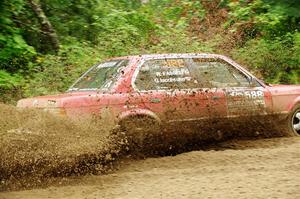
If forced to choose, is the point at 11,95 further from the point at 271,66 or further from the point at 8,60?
the point at 271,66

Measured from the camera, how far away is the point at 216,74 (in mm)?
7590

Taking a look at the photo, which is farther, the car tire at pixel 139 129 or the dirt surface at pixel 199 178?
the car tire at pixel 139 129

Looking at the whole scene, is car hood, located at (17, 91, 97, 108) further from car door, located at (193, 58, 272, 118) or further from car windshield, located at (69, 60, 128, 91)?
car door, located at (193, 58, 272, 118)

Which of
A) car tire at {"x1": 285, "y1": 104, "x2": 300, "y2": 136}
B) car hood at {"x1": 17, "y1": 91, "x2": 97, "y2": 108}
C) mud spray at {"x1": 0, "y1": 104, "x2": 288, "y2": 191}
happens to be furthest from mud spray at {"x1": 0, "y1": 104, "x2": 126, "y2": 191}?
car tire at {"x1": 285, "y1": 104, "x2": 300, "y2": 136}

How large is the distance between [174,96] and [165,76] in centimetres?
36

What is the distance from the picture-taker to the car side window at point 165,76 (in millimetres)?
7047

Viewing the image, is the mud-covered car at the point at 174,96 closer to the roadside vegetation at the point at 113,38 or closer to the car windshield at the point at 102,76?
the car windshield at the point at 102,76

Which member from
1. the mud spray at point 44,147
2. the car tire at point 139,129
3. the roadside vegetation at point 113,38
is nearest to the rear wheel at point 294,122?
the car tire at point 139,129

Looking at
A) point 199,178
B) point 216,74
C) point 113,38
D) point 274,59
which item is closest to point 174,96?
point 216,74

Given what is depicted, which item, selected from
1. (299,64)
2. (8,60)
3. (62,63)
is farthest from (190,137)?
(299,64)

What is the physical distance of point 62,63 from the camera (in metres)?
10.8

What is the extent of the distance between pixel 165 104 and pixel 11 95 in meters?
4.62

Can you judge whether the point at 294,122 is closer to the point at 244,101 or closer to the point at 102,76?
the point at 244,101

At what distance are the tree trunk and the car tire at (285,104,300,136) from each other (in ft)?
21.1
